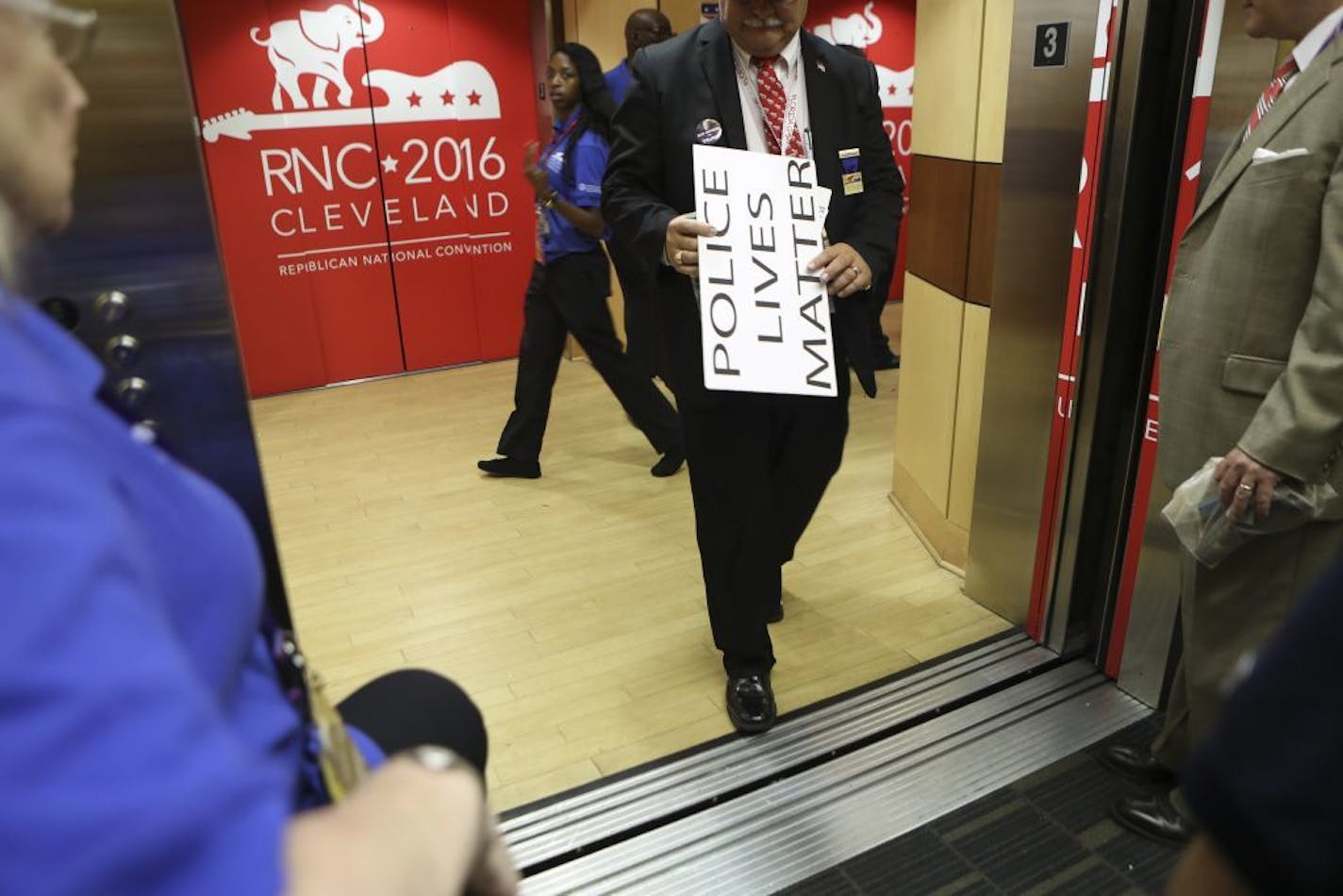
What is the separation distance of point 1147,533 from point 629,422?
2735mm

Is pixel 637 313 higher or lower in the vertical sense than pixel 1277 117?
lower

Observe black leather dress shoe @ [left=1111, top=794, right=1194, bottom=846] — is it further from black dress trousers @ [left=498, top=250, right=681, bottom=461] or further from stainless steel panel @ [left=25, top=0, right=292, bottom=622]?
black dress trousers @ [left=498, top=250, right=681, bottom=461]

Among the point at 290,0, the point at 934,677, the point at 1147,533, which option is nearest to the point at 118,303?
the point at 934,677

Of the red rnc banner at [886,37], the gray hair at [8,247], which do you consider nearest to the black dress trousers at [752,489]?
the gray hair at [8,247]

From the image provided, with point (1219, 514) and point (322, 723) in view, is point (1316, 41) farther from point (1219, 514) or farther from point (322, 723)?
point (322, 723)

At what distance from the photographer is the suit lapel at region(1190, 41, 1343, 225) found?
142 centimetres

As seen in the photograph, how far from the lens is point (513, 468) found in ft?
12.8

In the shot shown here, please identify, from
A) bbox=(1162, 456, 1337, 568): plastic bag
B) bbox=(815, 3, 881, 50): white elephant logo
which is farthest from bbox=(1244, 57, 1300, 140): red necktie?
bbox=(815, 3, 881, 50): white elephant logo

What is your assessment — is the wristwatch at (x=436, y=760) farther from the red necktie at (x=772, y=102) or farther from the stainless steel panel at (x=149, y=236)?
the red necktie at (x=772, y=102)

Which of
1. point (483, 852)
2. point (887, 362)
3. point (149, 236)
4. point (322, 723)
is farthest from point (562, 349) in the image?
point (483, 852)

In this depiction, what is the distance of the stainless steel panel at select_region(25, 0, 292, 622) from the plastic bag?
1.59m

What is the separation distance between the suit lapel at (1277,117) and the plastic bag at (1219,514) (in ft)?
1.51

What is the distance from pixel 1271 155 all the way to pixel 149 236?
1.68m

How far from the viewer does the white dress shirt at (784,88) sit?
1993 mm
